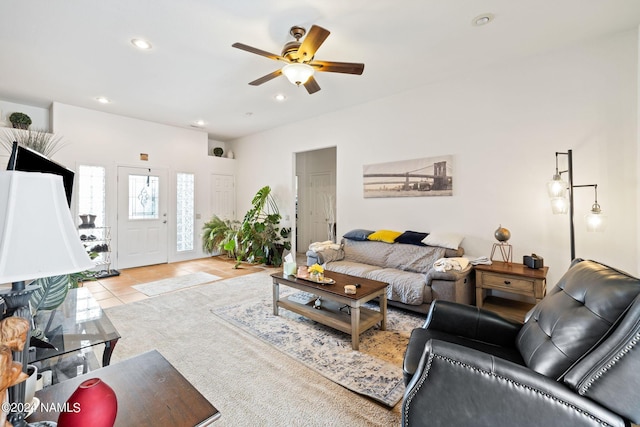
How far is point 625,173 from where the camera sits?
8.97 ft

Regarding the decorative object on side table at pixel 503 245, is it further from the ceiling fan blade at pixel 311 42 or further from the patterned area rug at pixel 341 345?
the ceiling fan blade at pixel 311 42

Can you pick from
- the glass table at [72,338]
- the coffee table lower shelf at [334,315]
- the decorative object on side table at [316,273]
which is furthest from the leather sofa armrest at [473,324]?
the glass table at [72,338]

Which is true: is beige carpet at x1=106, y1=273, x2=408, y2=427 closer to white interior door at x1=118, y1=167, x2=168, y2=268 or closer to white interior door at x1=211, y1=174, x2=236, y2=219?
white interior door at x1=118, y1=167, x2=168, y2=268

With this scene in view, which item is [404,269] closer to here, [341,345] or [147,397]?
[341,345]

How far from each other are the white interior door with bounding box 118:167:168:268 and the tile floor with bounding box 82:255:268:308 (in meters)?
0.25

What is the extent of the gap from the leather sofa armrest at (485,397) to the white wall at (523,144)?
263cm

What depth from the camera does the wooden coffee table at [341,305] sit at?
2475mm

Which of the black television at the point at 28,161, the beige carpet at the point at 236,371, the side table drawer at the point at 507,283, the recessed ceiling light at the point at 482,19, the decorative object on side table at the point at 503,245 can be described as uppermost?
the recessed ceiling light at the point at 482,19

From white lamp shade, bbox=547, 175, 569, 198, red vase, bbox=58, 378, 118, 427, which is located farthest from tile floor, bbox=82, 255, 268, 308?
white lamp shade, bbox=547, 175, 569, 198

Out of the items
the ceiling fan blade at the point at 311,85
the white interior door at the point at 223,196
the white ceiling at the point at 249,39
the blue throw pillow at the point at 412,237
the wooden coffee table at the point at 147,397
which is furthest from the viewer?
the white interior door at the point at 223,196

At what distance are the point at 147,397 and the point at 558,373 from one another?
158 centimetres

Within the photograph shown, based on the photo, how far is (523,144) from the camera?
3.26 metres

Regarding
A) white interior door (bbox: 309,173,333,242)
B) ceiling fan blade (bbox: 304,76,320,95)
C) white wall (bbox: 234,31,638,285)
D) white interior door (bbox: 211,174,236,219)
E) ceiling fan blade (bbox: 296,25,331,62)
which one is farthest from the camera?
white interior door (bbox: 309,173,333,242)

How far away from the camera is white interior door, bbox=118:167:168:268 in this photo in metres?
5.46
